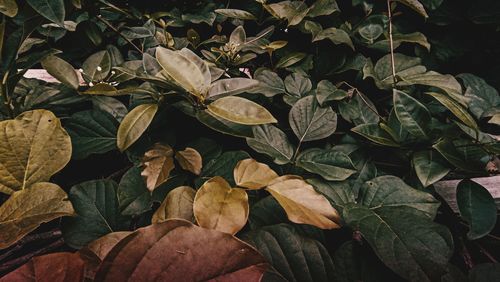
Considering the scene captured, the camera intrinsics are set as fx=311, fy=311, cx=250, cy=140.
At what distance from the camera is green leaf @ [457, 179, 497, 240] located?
553 mm

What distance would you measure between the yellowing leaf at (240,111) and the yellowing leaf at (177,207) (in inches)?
5.5

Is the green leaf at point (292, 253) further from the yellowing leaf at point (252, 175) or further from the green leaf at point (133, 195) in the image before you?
the green leaf at point (133, 195)

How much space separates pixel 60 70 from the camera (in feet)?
2.12

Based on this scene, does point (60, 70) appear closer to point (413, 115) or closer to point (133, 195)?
point (133, 195)

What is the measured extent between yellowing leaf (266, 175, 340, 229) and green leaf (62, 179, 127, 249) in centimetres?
29

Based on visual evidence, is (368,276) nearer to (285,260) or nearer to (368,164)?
(285,260)

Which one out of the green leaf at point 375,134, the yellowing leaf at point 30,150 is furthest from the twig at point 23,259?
the green leaf at point 375,134

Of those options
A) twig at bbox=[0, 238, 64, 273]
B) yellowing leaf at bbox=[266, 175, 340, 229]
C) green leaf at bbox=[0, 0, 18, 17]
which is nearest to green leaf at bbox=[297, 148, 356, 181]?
yellowing leaf at bbox=[266, 175, 340, 229]

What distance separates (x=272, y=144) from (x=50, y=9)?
48cm

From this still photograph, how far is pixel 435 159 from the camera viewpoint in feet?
2.05

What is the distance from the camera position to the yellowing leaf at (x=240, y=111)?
508 mm

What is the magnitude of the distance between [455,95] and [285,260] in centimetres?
55

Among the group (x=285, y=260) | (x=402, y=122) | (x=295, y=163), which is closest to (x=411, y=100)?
(x=402, y=122)

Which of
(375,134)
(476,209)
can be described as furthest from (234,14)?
(476,209)
